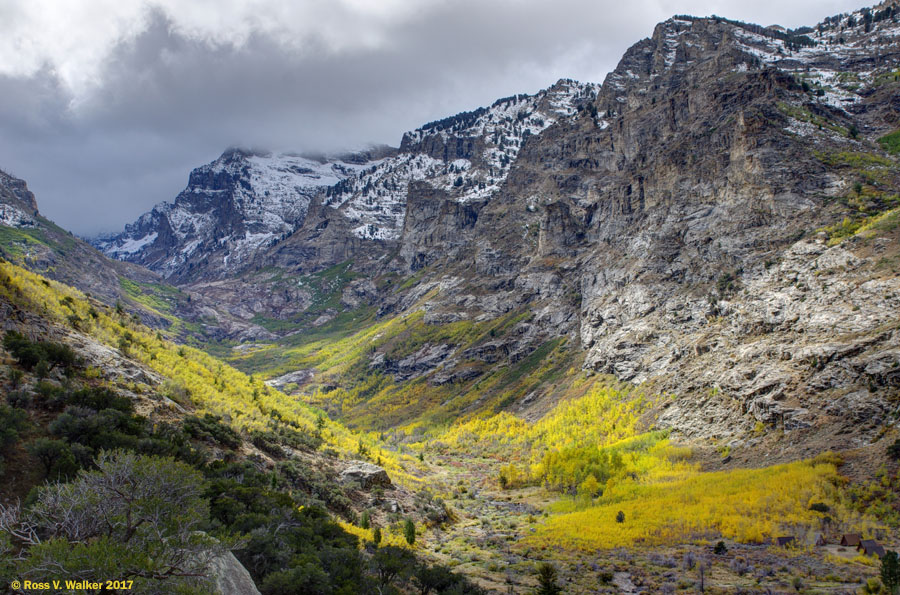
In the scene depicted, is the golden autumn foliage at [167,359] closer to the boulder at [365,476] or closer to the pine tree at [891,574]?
the boulder at [365,476]

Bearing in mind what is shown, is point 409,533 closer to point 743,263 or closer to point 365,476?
point 365,476

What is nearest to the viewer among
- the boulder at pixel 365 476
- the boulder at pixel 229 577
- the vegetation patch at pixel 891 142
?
the boulder at pixel 229 577

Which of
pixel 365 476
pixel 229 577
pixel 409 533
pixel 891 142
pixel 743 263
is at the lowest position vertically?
pixel 409 533

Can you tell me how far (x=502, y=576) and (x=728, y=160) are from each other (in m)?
113

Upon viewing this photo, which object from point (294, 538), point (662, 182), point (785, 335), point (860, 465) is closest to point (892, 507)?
point (860, 465)

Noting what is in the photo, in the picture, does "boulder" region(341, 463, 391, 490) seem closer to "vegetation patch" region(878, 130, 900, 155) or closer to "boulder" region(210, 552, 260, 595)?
"boulder" region(210, 552, 260, 595)

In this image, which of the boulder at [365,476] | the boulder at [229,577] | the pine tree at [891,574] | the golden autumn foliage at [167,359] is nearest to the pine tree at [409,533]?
the boulder at [365,476]

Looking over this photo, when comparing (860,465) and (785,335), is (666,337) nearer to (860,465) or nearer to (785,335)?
(785,335)

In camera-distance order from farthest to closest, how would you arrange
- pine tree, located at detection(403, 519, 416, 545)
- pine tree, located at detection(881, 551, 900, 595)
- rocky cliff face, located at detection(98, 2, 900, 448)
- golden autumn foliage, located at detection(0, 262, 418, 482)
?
rocky cliff face, located at detection(98, 2, 900, 448), pine tree, located at detection(403, 519, 416, 545), golden autumn foliage, located at detection(0, 262, 418, 482), pine tree, located at detection(881, 551, 900, 595)

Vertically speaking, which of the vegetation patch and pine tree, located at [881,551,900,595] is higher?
the vegetation patch

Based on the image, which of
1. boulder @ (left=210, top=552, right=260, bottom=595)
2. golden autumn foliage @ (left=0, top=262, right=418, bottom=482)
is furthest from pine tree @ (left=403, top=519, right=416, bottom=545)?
boulder @ (left=210, top=552, right=260, bottom=595)

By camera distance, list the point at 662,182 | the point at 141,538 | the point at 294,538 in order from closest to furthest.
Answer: the point at 141,538, the point at 294,538, the point at 662,182

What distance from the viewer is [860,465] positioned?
131 feet

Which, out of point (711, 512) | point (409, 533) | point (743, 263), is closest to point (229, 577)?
point (409, 533)
